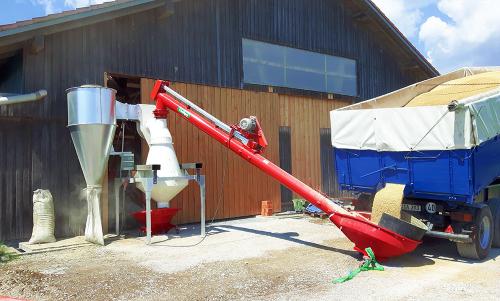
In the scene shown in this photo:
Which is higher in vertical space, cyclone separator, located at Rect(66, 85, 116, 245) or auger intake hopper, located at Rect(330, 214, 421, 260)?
→ cyclone separator, located at Rect(66, 85, 116, 245)

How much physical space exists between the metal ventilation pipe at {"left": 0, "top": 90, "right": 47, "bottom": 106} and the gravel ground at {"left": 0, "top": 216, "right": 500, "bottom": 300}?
2.97 m

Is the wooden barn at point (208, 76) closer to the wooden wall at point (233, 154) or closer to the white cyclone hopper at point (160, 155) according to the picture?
the wooden wall at point (233, 154)

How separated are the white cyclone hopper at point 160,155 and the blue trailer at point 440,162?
11.3 ft

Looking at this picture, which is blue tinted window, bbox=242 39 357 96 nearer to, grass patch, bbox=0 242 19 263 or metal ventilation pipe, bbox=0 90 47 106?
metal ventilation pipe, bbox=0 90 47 106

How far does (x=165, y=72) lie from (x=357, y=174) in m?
5.40

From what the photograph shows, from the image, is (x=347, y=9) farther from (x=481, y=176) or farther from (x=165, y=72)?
(x=481, y=176)

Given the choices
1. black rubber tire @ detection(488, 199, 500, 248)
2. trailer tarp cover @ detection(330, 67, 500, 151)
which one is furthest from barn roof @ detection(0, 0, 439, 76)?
black rubber tire @ detection(488, 199, 500, 248)

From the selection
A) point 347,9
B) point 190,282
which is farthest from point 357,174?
point 347,9

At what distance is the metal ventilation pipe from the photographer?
8625 mm

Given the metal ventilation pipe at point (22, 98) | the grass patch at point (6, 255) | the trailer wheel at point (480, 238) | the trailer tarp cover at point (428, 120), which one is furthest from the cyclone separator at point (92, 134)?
the trailer wheel at point (480, 238)

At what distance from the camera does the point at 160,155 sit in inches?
375

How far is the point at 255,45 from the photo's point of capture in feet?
44.0

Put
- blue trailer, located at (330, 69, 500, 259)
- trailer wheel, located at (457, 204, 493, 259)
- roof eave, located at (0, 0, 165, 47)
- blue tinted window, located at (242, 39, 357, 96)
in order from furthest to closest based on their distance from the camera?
blue tinted window, located at (242, 39, 357, 96) → roof eave, located at (0, 0, 165, 47) → trailer wheel, located at (457, 204, 493, 259) → blue trailer, located at (330, 69, 500, 259)

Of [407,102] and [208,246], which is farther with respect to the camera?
[407,102]
